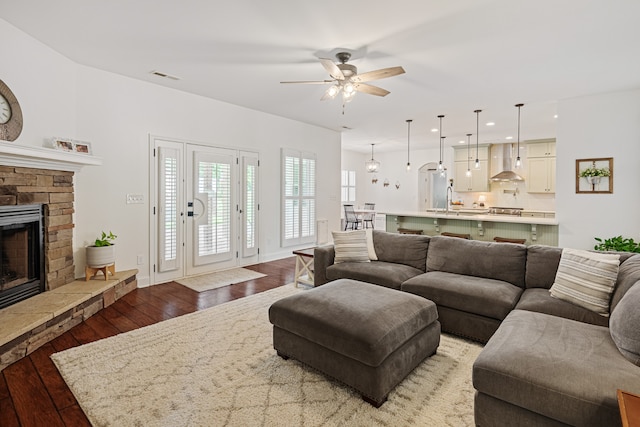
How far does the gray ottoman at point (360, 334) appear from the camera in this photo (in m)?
1.98

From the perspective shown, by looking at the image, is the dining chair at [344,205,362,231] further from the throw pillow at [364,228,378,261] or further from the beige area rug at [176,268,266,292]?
the throw pillow at [364,228,378,261]

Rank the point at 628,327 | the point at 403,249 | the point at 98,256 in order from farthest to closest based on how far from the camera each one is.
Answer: the point at 403,249
the point at 98,256
the point at 628,327

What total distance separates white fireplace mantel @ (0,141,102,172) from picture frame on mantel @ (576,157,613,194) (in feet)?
22.0

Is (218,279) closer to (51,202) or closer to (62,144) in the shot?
(51,202)

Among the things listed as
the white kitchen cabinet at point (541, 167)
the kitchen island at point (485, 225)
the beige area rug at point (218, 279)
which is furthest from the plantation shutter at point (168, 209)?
the white kitchen cabinet at point (541, 167)

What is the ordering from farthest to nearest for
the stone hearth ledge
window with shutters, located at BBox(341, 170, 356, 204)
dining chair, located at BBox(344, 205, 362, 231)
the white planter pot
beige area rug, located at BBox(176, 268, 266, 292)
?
window with shutters, located at BBox(341, 170, 356, 204), dining chair, located at BBox(344, 205, 362, 231), beige area rug, located at BBox(176, 268, 266, 292), the white planter pot, the stone hearth ledge

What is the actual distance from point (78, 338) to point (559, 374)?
3.53 metres

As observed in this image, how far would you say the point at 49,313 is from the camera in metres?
2.80

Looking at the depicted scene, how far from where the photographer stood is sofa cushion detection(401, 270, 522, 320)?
2.69 m

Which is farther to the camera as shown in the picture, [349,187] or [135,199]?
[349,187]

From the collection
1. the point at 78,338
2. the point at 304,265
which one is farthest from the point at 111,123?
the point at 304,265

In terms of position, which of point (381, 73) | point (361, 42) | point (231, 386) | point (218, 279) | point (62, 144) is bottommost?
point (231, 386)

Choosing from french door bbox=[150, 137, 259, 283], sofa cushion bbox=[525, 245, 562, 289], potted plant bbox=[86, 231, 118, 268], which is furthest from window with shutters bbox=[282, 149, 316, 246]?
sofa cushion bbox=[525, 245, 562, 289]

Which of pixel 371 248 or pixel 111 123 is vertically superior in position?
pixel 111 123
